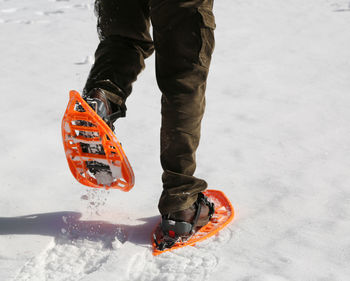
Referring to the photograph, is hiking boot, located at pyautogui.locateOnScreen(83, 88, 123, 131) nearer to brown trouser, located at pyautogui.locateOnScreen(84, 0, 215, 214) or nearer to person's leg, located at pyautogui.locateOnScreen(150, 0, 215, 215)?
brown trouser, located at pyautogui.locateOnScreen(84, 0, 215, 214)

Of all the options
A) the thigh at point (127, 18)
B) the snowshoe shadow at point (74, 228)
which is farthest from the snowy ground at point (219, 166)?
the thigh at point (127, 18)

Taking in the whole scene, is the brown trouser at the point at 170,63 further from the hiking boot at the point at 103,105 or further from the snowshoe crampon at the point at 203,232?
the snowshoe crampon at the point at 203,232

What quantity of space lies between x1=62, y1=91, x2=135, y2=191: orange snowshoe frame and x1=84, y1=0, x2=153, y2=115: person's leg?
17cm

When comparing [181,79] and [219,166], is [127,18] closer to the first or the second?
[181,79]

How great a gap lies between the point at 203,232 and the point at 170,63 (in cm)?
71

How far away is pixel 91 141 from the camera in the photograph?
1.73 meters

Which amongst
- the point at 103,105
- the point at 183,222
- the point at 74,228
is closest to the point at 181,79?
the point at 103,105

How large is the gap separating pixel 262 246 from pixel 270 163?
0.70 meters

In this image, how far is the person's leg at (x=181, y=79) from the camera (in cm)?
160

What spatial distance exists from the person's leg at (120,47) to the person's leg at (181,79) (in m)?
0.24

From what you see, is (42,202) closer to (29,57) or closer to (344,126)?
(344,126)

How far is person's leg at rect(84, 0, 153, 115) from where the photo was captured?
1.88 metres

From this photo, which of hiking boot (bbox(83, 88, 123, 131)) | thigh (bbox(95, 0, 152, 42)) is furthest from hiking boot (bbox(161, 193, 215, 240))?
thigh (bbox(95, 0, 152, 42))

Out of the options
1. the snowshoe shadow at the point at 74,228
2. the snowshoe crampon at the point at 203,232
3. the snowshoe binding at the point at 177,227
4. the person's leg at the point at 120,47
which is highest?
the person's leg at the point at 120,47
